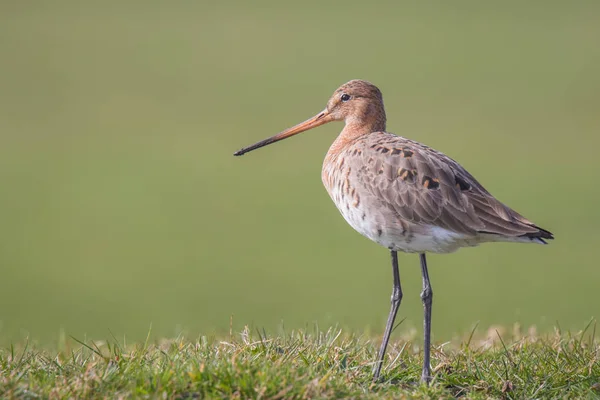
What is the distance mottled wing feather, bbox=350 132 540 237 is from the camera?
7.18 metres

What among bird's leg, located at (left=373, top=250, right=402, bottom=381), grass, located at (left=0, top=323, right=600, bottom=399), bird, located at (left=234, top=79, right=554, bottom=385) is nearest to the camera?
grass, located at (left=0, top=323, right=600, bottom=399)

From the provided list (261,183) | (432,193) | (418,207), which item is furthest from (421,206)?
(261,183)

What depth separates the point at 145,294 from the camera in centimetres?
1781

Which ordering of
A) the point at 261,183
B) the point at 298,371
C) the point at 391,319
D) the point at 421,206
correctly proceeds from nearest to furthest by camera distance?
1. the point at 298,371
2. the point at 421,206
3. the point at 391,319
4. the point at 261,183

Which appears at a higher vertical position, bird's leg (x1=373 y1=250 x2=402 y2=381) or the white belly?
the white belly

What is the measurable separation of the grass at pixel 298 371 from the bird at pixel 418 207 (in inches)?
11.1

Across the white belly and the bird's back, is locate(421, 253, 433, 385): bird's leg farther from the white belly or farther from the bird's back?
the bird's back

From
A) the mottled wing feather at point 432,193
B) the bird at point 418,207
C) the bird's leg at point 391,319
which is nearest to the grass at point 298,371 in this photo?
Result: the bird's leg at point 391,319

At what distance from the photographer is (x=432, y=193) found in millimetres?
7312

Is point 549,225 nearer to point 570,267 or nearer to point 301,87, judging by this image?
point 570,267

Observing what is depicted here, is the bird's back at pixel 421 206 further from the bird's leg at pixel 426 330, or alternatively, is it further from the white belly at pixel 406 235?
the bird's leg at pixel 426 330

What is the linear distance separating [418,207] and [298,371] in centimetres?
173

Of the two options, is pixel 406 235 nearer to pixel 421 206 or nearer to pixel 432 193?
pixel 421 206

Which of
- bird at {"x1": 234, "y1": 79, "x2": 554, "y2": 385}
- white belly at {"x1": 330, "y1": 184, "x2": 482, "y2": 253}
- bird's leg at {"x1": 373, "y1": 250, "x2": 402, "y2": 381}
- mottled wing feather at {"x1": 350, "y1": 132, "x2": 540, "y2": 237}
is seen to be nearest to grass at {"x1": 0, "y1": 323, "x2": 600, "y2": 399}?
bird's leg at {"x1": 373, "y1": 250, "x2": 402, "y2": 381}
